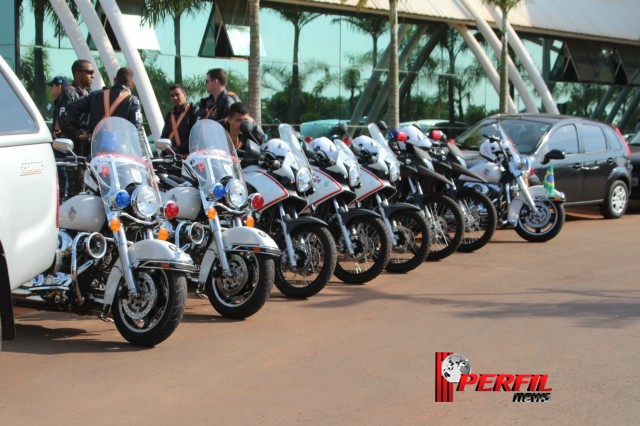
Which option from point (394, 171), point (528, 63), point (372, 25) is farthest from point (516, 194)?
point (528, 63)

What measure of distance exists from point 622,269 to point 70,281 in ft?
20.4

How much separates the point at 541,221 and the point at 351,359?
6.80 m

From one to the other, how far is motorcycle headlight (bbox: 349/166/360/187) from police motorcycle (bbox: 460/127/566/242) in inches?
108

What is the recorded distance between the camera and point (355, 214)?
9266 millimetres

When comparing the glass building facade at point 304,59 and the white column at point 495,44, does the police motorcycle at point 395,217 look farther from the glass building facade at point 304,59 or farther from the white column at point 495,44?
the white column at point 495,44

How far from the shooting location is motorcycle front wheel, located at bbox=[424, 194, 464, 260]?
10602 mm

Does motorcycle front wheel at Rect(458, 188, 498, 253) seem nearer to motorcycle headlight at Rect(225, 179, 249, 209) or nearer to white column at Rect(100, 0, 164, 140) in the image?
motorcycle headlight at Rect(225, 179, 249, 209)

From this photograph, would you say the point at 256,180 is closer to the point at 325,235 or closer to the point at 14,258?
the point at 325,235

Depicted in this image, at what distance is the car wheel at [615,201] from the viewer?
15734mm

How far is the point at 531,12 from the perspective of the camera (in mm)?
30562

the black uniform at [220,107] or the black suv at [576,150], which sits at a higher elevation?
the black uniform at [220,107]

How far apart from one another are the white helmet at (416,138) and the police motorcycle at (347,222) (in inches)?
61.3

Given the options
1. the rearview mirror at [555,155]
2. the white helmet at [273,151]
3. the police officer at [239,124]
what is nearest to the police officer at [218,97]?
the police officer at [239,124]

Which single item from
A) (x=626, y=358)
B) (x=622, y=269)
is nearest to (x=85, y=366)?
(x=626, y=358)
